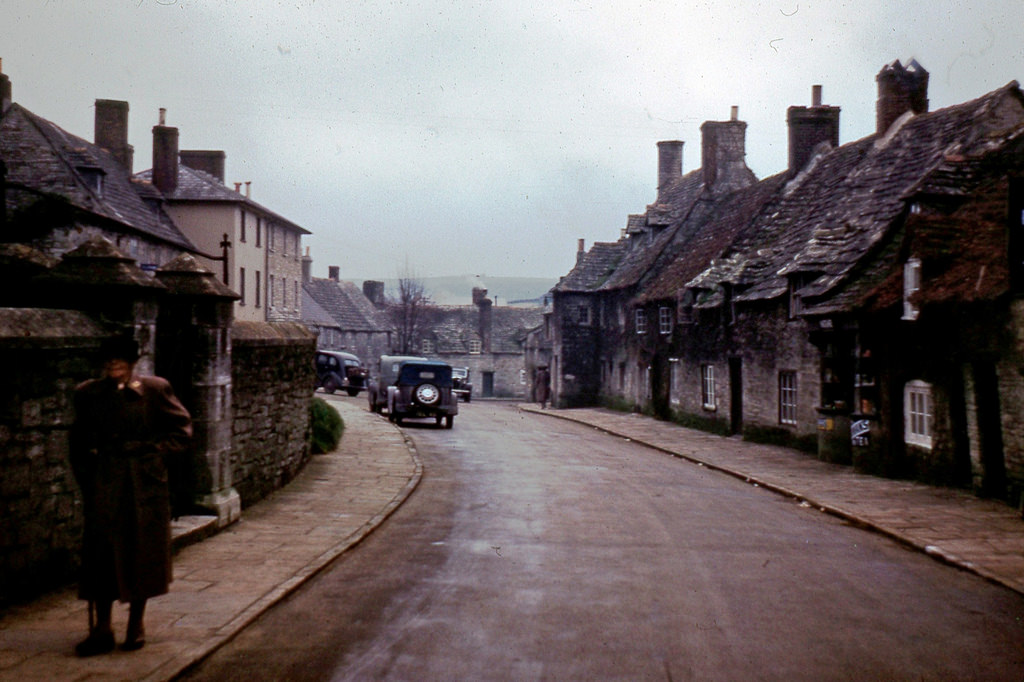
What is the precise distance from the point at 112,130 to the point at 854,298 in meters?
32.5

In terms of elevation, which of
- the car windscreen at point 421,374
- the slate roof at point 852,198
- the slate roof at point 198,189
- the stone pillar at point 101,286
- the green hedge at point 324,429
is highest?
the slate roof at point 198,189

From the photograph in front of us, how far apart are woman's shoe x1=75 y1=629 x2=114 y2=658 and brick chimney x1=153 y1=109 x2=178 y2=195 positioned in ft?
131

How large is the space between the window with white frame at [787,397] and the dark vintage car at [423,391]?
992 centimetres

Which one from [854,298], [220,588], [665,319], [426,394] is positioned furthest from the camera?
[665,319]

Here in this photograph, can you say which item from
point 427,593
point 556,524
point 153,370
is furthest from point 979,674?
point 153,370

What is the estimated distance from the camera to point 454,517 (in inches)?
485

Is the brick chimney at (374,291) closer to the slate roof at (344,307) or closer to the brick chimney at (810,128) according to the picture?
the slate roof at (344,307)

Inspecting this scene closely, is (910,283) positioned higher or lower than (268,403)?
higher

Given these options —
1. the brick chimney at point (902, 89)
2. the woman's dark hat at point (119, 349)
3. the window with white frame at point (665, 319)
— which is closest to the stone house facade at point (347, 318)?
the window with white frame at point (665, 319)

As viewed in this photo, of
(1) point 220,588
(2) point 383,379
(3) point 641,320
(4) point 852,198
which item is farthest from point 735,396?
(1) point 220,588

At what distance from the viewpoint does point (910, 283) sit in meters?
16.8

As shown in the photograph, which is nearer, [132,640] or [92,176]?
[132,640]

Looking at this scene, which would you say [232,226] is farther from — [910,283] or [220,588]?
[220,588]

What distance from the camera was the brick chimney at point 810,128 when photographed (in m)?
30.7
